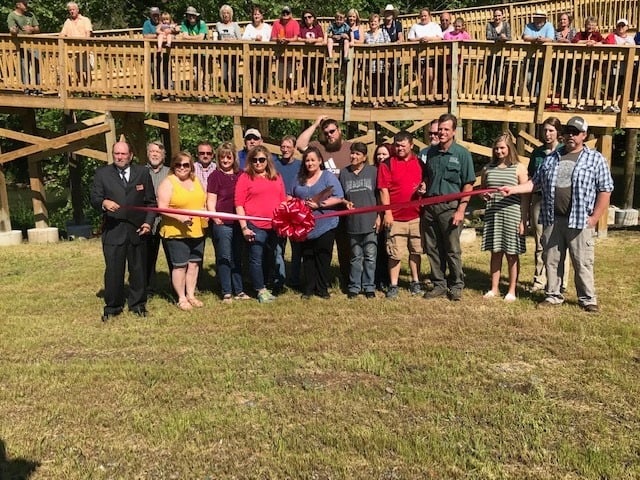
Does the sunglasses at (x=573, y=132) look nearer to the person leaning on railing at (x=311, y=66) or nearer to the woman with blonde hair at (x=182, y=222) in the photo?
the woman with blonde hair at (x=182, y=222)

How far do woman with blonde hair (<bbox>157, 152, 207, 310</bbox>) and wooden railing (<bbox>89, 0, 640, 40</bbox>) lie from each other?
9.53 meters

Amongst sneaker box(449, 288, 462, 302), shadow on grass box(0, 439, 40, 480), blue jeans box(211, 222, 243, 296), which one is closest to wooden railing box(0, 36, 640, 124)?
sneaker box(449, 288, 462, 302)

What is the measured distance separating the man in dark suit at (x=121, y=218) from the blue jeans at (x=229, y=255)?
0.80m

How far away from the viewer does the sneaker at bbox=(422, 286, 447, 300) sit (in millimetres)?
7254

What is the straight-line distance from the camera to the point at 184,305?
707cm

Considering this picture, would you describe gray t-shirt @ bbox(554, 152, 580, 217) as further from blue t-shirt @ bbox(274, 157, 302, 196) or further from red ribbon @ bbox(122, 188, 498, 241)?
blue t-shirt @ bbox(274, 157, 302, 196)

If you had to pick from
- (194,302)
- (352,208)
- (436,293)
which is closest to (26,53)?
(194,302)

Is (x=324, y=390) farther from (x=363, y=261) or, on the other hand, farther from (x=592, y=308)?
(x=592, y=308)

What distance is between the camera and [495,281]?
732 centimetres

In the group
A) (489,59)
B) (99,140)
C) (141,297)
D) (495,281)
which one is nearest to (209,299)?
(141,297)

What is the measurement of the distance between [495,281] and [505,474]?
3.79 m

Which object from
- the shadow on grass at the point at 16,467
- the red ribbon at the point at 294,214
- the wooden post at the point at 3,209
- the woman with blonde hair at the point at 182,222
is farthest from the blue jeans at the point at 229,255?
the wooden post at the point at 3,209

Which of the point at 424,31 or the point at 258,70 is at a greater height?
the point at 424,31

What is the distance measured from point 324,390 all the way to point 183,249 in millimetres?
2744
